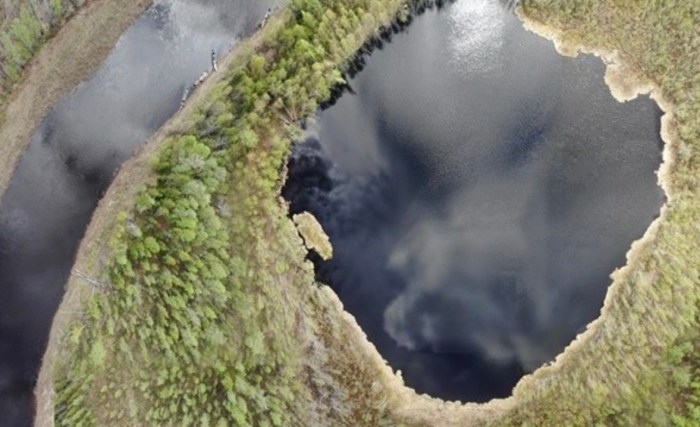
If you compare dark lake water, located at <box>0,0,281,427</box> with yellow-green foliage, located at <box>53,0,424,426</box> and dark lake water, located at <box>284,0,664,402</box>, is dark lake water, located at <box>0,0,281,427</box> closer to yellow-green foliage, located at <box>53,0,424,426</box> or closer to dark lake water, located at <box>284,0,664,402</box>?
yellow-green foliage, located at <box>53,0,424,426</box>

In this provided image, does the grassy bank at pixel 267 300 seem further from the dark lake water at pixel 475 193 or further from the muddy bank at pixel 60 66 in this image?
the muddy bank at pixel 60 66

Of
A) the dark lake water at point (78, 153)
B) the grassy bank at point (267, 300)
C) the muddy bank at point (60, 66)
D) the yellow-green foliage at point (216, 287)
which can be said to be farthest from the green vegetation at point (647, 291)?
the muddy bank at point (60, 66)

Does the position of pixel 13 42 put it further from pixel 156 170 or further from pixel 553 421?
pixel 553 421

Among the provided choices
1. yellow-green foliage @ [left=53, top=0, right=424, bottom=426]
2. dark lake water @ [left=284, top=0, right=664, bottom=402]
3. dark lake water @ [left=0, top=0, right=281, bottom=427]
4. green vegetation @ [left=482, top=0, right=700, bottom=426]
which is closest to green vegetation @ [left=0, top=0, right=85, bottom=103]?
dark lake water @ [left=0, top=0, right=281, bottom=427]

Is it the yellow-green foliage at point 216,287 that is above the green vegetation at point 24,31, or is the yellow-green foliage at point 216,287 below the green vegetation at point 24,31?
below

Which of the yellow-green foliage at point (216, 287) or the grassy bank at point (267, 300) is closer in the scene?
the yellow-green foliage at point (216, 287)

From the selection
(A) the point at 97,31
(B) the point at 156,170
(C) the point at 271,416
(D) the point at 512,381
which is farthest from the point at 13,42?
(D) the point at 512,381

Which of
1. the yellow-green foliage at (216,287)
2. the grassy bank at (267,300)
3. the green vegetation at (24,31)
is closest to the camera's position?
the yellow-green foliage at (216,287)

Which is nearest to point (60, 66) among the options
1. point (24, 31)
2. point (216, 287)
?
point (24, 31)
